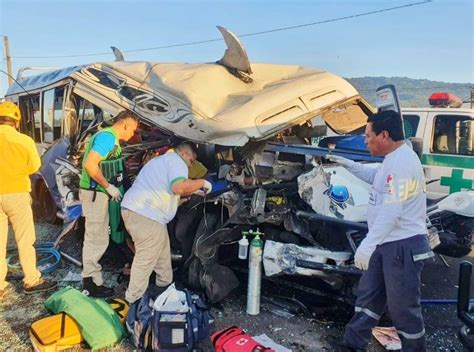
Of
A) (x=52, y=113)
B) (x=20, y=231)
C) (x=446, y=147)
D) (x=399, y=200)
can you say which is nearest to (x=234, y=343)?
(x=399, y=200)

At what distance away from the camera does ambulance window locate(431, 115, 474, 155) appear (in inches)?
246

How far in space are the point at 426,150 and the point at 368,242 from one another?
4329mm

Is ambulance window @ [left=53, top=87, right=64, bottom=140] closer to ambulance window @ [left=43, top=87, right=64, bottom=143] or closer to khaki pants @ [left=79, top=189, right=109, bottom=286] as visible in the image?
ambulance window @ [left=43, top=87, right=64, bottom=143]

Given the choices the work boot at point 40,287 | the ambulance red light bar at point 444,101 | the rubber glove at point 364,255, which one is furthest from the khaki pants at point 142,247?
the ambulance red light bar at point 444,101

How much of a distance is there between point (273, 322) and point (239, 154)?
1.78 m

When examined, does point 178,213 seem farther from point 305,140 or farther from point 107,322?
point 305,140

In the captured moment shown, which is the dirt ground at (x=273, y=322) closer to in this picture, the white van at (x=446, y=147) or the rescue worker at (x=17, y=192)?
the rescue worker at (x=17, y=192)

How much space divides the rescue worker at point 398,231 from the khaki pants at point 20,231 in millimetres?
3247

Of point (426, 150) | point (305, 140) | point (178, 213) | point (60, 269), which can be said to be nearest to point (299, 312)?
point (178, 213)

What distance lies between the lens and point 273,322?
3604 mm

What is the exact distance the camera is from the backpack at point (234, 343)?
9.53ft

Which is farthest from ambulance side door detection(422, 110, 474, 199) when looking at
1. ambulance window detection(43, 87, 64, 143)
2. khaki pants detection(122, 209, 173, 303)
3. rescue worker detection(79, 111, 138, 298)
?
ambulance window detection(43, 87, 64, 143)

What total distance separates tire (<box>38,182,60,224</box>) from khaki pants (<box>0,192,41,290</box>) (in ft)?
7.53

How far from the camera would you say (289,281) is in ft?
12.6
